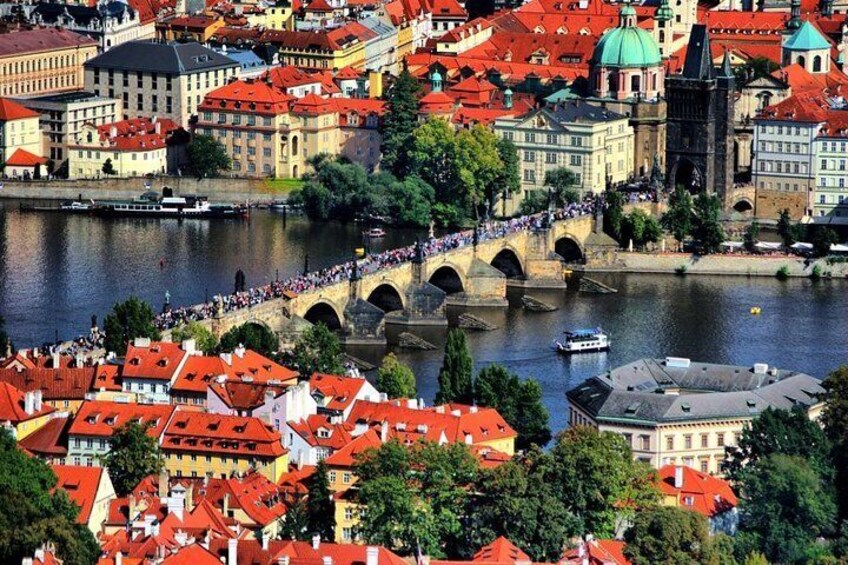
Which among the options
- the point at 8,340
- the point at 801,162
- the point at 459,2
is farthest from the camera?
the point at 459,2

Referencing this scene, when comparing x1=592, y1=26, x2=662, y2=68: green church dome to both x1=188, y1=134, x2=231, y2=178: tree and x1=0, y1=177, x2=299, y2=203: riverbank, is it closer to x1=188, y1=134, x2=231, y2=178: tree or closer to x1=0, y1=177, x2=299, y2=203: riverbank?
x1=0, y1=177, x2=299, y2=203: riverbank

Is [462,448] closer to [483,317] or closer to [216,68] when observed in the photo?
[483,317]

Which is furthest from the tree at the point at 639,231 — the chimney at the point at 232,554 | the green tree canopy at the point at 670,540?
the chimney at the point at 232,554

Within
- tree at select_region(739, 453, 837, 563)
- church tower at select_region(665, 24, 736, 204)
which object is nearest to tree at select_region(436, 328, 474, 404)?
tree at select_region(739, 453, 837, 563)

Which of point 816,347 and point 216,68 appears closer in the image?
point 816,347

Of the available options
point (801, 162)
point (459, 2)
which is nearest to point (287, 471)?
point (801, 162)

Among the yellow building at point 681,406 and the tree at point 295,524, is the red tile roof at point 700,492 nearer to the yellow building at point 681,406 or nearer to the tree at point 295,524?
the yellow building at point 681,406
